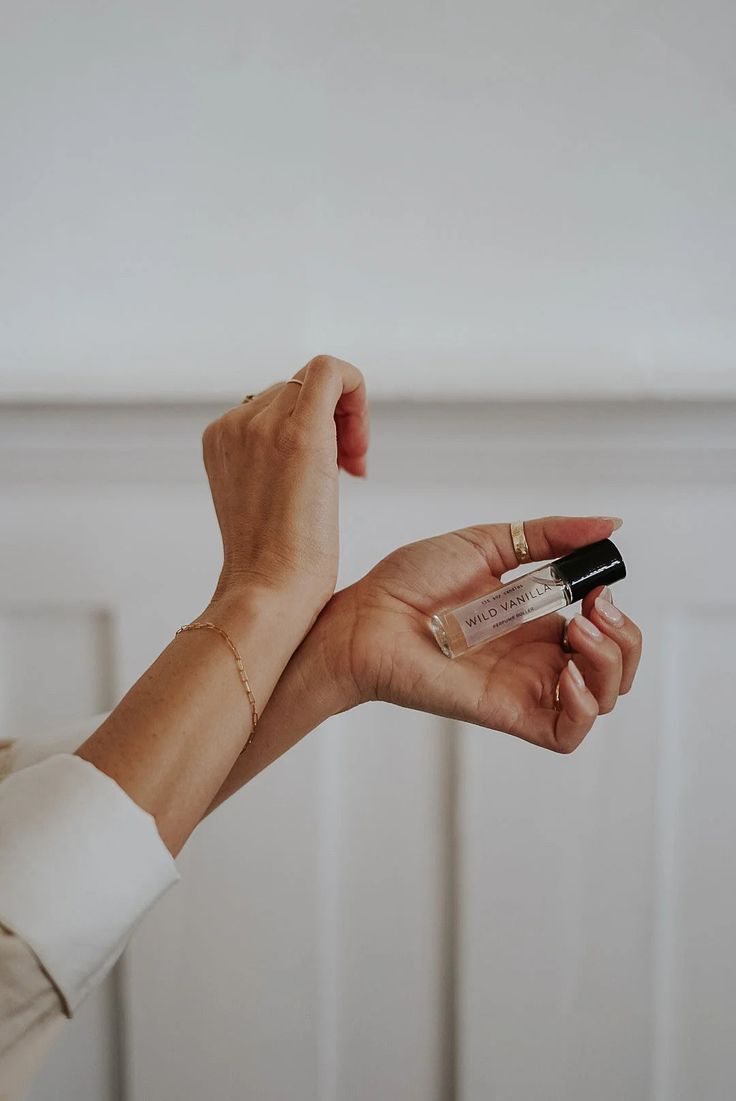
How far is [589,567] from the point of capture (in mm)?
639

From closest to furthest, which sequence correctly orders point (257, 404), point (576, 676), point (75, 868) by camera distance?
point (75, 868) < point (576, 676) < point (257, 404)

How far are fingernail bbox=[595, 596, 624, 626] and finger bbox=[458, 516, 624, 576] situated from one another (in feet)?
0.14

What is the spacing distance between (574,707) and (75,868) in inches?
12.4

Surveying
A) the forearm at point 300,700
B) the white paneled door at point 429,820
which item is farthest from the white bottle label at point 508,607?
the white paneled door at point 429,820

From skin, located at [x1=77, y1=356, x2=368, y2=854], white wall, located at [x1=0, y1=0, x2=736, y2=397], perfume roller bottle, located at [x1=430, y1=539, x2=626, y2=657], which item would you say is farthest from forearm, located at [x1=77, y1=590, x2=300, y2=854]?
white wall, located at [x1=0, y1=0, x2=736, y2=397]

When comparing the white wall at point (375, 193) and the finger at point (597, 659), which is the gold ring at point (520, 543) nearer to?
the finger at point (597, 659)

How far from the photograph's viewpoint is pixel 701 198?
32.3 inches

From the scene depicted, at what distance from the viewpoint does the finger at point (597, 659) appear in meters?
0.62

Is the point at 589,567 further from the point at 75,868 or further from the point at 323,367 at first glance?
the point at 75,868

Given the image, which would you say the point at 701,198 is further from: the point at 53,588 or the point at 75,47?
the point at 53,588

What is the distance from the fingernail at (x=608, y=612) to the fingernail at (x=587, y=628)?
11 millimetres

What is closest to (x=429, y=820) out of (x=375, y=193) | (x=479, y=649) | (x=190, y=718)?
(x=479, y=649)

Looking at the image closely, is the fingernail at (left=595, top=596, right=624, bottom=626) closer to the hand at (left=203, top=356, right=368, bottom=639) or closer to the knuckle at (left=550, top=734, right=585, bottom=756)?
the knuckle at (left=550, top=734, right=585, bottom=756)

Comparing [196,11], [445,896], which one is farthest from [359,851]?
[196,11]
